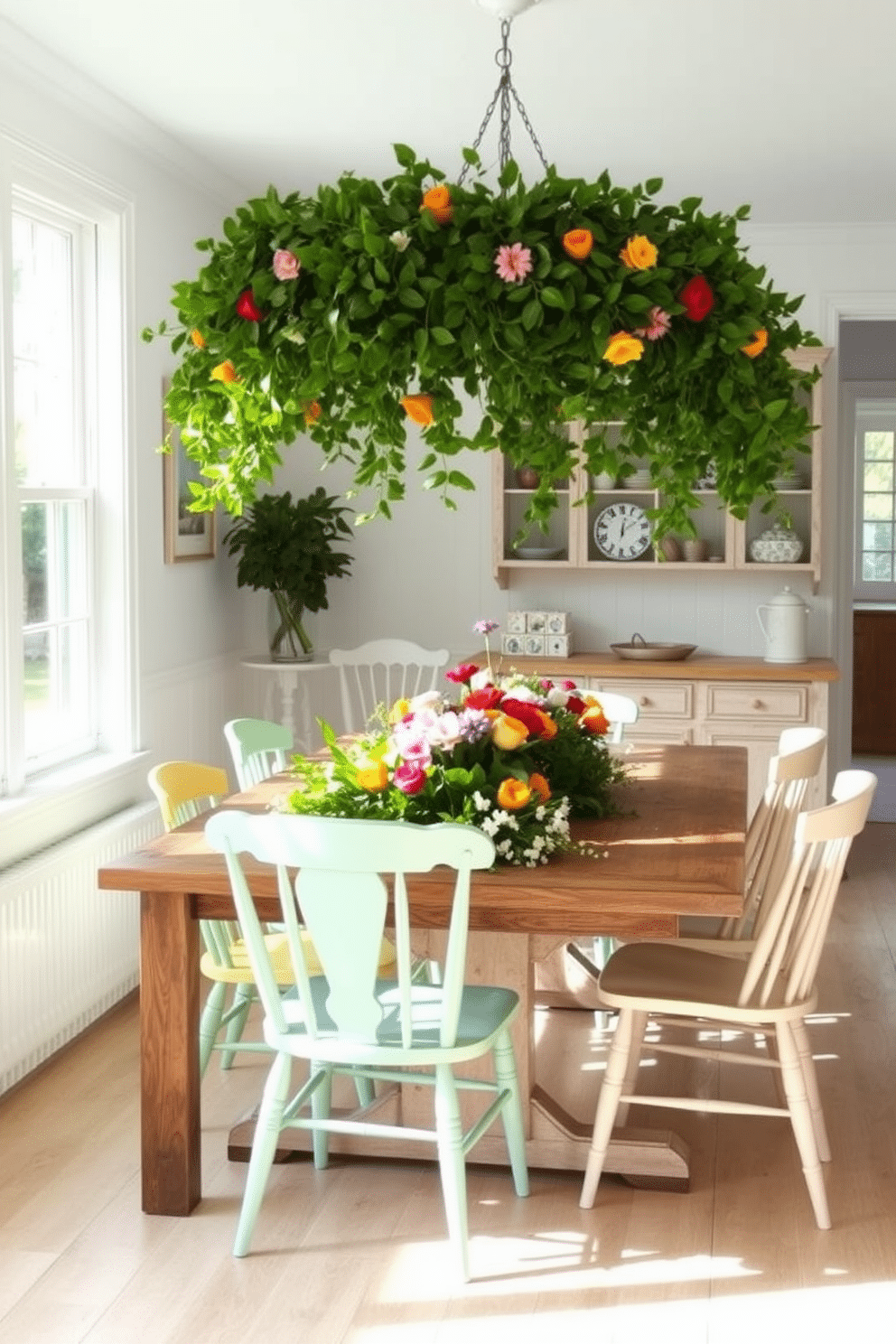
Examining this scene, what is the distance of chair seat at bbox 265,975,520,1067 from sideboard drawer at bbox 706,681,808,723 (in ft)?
10.0

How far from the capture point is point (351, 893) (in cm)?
295

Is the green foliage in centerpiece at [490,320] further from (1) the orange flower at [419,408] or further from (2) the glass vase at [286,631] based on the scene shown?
(2) the glass vase at [286,631]

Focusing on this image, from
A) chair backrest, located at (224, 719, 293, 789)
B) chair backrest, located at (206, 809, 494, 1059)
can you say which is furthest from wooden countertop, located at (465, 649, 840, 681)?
chair backrest, located at (206, 809, 494, 1059)

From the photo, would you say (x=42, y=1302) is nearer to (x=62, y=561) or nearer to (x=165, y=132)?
(x=62, y=561)

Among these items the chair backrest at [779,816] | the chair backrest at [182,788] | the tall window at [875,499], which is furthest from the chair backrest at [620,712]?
the tall window at [875,499]

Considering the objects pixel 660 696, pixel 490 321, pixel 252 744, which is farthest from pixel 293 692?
pixel 490 321

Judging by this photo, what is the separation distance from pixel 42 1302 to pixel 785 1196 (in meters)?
1.57

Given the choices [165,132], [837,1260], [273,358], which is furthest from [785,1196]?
[165,132]

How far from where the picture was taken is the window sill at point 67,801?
4332 mm

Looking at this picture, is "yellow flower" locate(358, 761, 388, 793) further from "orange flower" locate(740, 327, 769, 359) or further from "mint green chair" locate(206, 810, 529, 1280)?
"orange flower" locate(740, 327, 769, 359)

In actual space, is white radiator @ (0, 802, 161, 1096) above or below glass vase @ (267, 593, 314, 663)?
below

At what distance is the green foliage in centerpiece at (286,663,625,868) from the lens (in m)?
3.22

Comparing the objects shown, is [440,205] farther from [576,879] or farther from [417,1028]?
[417,1028]

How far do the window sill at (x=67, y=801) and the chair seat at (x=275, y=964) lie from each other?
741mm
